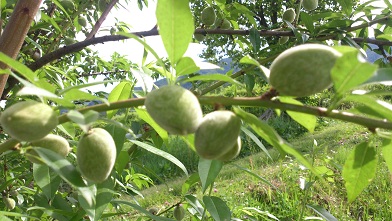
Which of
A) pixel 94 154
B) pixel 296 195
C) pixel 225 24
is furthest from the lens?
pixel 296 195

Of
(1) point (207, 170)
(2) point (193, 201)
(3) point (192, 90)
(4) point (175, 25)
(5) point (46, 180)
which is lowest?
(2) point (193, 201)

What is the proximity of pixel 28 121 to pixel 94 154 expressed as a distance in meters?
0.11

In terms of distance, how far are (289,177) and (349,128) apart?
3424 millimetres

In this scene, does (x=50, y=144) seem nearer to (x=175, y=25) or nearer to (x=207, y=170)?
(x=175, y=25)

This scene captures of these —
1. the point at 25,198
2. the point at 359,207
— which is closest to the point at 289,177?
the point at 359,207

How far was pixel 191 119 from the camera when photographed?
562mm

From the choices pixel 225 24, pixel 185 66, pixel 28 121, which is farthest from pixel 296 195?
pixel 28 121

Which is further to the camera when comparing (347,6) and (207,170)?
(347,6)

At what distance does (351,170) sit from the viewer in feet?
2.41

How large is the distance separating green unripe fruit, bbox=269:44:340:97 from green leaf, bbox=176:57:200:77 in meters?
0.14

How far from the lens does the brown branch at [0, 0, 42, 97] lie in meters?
1.12

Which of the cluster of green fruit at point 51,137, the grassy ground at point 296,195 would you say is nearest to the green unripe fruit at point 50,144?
the cluster of green fruit at point 51,137

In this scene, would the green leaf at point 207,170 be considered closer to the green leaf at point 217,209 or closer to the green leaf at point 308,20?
the green leaf at point 217,209

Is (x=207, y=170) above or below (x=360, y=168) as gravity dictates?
below
